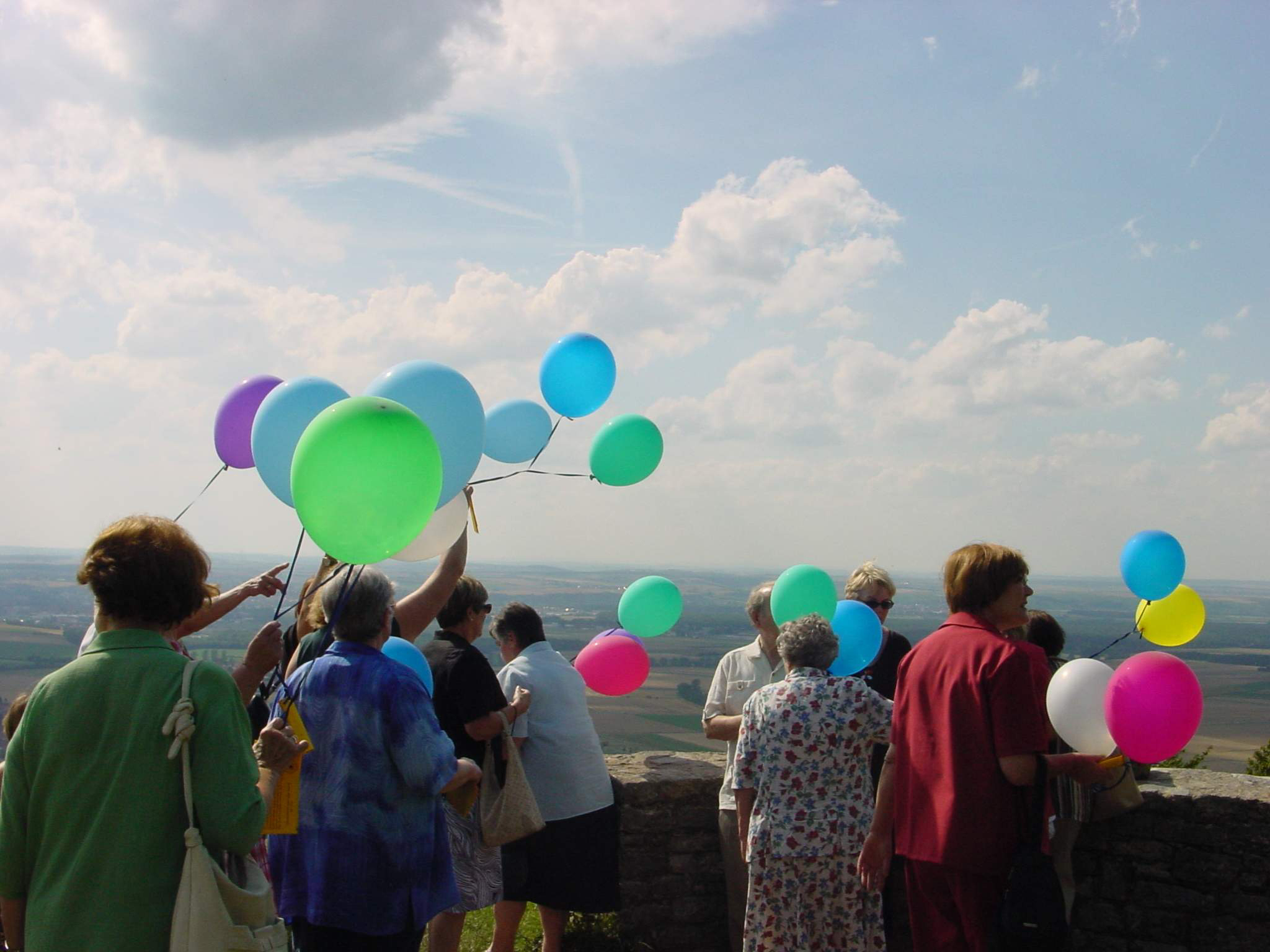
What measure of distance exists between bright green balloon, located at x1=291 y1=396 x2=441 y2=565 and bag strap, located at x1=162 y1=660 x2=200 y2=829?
2.08 ft

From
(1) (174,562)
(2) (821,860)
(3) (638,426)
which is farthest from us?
(3) (638,426)

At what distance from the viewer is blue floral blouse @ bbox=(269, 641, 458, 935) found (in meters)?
2.68

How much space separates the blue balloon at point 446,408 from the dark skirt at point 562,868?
5.71 feet

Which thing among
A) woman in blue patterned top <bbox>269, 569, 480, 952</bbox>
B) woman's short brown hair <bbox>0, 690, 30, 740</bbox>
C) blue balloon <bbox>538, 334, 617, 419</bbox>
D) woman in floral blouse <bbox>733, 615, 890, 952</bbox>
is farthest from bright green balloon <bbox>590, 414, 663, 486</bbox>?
woman's short brown hair <bbox>0, 690, 30, 740</bbox>

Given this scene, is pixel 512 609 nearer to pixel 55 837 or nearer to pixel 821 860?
pixel 821 860

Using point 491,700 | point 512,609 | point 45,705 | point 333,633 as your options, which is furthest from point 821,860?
point 45,705

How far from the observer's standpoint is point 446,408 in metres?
3.21

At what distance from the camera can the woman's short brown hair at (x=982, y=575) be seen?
304cm

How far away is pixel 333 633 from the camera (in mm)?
2943

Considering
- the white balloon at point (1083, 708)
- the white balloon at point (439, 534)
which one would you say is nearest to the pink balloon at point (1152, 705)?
the white balloon at point (1083, 708)

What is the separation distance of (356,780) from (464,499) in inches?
48.0

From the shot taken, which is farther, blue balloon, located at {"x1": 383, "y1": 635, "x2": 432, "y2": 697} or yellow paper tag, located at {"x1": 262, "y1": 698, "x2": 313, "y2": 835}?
blue balloon, located at {"x1": 383, "y1": 635, "x2": 432, "y2": 697}

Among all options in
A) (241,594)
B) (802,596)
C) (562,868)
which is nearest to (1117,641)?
(802,596)

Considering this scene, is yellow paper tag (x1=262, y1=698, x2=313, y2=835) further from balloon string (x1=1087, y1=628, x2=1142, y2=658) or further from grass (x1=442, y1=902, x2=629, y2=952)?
→ balloon string (x1=1087, y1=628, x2=1142, y2=658)
